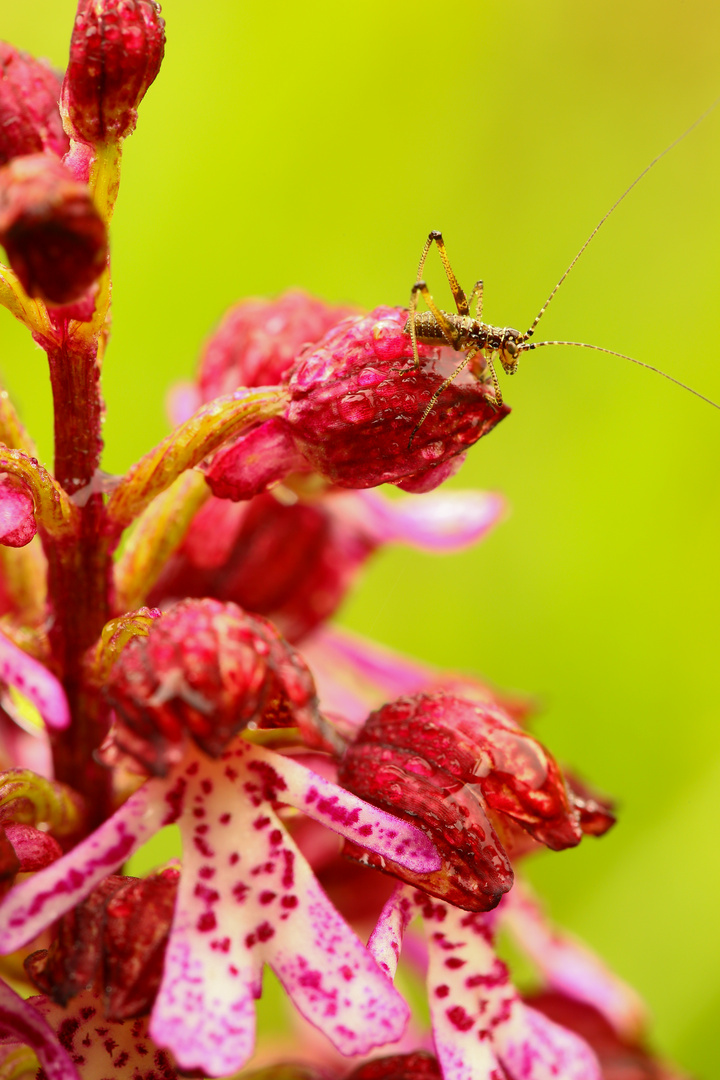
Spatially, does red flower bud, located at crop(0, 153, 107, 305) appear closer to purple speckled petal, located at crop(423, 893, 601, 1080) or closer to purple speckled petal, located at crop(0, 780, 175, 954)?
purple speckled petal, located at crop(0, 780, 175, 954)

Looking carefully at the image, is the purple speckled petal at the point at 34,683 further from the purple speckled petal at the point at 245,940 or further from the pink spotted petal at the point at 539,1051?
the pink spotted petal at the point at 539,1051

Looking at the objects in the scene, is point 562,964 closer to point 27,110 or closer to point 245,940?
point 245,940

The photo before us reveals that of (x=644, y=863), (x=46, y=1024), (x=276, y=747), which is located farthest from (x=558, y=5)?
(x=46, y=1024)

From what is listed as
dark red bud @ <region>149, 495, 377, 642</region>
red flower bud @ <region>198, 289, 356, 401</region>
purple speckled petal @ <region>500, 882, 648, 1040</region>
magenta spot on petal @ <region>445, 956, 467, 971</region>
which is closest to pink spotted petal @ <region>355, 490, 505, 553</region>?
dark red bud @ <region>149, 495, 377, 642</region>

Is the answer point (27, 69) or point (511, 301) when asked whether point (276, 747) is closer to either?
point (27, 69)

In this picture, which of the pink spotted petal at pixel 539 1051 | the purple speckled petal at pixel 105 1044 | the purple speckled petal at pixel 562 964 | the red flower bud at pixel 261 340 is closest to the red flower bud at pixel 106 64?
the red flower bud at pixel 261 340
